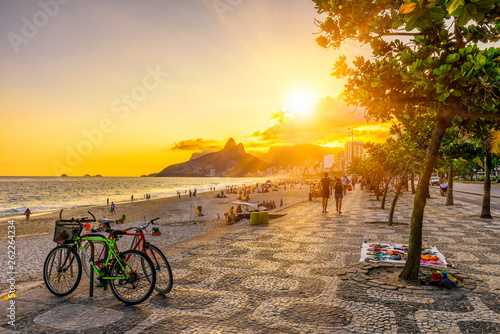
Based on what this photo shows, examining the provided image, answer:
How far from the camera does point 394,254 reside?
26.6 ft

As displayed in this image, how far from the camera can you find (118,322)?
456 centimetres

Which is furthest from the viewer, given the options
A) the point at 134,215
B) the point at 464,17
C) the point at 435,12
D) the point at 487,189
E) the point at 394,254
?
the point at 134,215

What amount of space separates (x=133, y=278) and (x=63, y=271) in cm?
149

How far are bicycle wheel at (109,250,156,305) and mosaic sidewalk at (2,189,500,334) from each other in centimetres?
17

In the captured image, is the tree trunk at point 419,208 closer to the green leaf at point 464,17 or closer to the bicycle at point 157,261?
the bicycle at point 157,261

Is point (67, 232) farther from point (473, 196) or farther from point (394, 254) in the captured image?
point (473, 196)

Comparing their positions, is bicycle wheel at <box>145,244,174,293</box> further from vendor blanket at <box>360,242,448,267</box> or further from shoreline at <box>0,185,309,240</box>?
shoreline at <box>0,185,309,240</box>

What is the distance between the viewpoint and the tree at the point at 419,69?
428 centimetres

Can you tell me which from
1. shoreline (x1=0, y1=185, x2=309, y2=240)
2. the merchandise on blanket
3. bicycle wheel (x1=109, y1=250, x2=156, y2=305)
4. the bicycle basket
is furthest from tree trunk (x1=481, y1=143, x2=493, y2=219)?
the bicycle basket

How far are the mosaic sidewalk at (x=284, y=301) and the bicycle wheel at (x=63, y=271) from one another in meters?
0.18

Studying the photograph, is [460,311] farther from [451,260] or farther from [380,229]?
[380,229]

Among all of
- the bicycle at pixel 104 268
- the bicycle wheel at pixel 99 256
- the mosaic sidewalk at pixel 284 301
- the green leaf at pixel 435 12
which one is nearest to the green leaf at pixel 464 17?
the green leaf at pixel 435 12

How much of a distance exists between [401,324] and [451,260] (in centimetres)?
447

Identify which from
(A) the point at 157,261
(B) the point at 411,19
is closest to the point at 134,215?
(A) the point at 157,261
